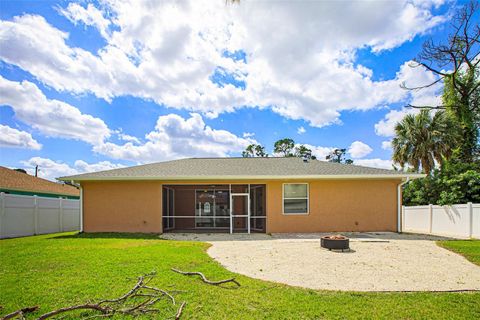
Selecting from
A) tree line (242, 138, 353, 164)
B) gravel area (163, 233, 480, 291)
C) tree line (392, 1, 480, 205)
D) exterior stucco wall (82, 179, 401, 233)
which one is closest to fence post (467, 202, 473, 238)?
exterior stucco wall (82, 179, 401, 233)

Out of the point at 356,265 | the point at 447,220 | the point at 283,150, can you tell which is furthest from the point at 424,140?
the point at 283,150

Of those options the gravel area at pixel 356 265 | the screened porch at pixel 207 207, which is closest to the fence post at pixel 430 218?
the gravel area at pixel 356 265

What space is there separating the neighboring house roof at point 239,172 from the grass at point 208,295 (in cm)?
608

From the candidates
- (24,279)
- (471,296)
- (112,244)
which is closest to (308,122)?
(112,244)

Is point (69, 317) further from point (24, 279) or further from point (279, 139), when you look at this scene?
point (279, 139)

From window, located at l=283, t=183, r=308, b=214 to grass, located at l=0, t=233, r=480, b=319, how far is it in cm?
700

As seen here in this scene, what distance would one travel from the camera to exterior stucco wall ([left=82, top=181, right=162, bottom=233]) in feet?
43.8

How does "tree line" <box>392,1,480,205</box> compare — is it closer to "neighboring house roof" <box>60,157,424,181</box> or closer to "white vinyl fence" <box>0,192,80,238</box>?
"neighboring house roof" <box>60,157,424,181</box>

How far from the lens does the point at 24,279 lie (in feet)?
18.0

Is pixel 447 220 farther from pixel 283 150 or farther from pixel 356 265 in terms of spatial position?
pixel 283 150

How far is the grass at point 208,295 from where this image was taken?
4.01 metres

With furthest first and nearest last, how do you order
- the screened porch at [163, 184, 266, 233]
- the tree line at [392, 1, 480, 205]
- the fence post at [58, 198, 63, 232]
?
the tree line at [392, 1, 480, 205]
the screened porch at [163, 184, 266, 233]
the fence post at [58, 198, 63, 232]

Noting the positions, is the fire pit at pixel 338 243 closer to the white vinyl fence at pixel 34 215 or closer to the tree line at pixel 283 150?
the white vinyl fence at pixel 34 215

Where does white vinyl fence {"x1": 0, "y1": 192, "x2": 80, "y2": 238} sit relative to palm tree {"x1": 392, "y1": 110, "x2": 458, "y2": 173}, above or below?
below
